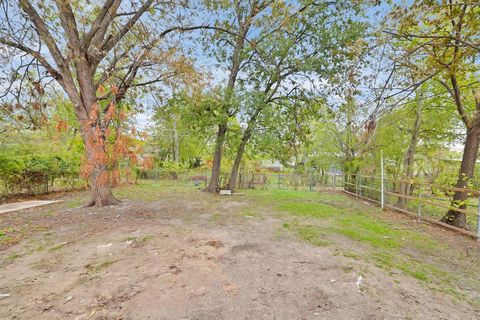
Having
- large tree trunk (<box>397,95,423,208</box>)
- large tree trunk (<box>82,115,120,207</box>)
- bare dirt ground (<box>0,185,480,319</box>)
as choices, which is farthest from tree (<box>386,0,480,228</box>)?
large tree trunk (<box>82,115,120,207</box>)

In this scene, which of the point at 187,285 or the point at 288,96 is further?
the point at 288,96

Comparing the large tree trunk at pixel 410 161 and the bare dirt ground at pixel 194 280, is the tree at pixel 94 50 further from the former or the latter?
the large tree trunk at pixel 410 161

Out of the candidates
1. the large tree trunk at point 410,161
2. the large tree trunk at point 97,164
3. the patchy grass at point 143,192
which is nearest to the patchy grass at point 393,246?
the large tree trunk at point 410,161

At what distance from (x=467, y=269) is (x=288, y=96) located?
817cm

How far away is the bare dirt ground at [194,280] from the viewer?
2.10m

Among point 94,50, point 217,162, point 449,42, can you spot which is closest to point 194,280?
point 449,42

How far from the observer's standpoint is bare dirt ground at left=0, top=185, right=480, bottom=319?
2.10 metres

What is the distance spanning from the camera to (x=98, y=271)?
2.81 m

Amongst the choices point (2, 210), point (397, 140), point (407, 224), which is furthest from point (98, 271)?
point (397, 140)

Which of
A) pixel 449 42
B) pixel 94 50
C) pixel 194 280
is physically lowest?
pixel 194 280

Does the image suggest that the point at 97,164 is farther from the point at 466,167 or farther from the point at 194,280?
the point at 466,167

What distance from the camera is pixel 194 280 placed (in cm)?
261

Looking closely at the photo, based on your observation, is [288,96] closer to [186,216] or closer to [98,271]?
[186,216]

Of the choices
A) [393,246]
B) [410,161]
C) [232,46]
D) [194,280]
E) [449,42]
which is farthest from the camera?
[232,46]
